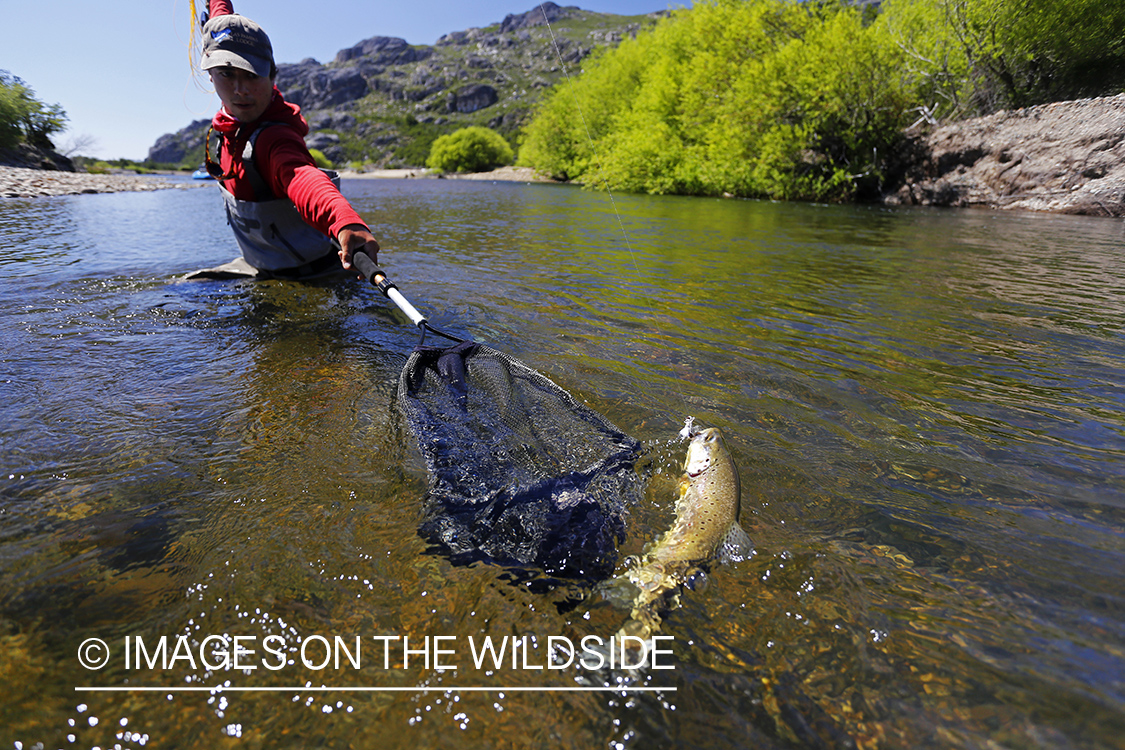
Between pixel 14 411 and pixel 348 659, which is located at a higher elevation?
pixel 14 411

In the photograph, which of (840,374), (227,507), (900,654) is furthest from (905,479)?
(227,507)

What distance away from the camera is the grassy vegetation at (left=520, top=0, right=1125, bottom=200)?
80.2ft

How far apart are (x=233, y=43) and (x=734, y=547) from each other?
5.62 m

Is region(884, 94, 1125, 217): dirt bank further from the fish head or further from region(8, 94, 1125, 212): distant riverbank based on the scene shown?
the fish head

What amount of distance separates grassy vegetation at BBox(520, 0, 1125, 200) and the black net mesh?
1008 inches

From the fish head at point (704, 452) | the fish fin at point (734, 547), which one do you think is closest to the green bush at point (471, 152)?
the fish head at point (704, 452)

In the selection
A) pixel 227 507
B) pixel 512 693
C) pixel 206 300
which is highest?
pixel 206 300

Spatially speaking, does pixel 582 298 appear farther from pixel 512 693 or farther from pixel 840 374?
pixel 512 693

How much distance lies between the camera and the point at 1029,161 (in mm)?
21719

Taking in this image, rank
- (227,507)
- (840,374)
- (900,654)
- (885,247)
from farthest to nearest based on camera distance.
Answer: (885,247) < (840,374) < (227,507) < (900,654)

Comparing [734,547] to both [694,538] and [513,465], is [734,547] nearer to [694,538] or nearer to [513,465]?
[694,538]

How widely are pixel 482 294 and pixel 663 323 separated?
115 inches

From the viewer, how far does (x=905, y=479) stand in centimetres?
323

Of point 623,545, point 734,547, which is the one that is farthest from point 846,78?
point 623,545
